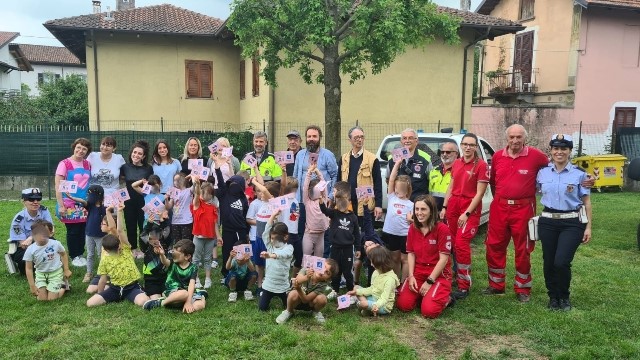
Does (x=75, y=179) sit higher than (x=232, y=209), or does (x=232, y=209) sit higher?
(x=75, y=179)

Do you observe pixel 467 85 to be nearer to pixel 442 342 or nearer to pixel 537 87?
pixel 537 87

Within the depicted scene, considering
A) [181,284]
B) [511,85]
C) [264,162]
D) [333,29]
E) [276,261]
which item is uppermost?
[333,29]

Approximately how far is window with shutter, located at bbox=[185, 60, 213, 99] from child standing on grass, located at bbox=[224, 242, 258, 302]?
14465 millimetres

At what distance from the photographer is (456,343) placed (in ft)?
14.3

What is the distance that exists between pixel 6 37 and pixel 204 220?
44.3 meters

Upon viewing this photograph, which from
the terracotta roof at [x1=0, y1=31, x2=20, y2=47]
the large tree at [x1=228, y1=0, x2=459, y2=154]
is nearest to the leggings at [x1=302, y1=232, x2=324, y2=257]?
the large tree at [x1=228, y1=0, x2=459, y2=154]

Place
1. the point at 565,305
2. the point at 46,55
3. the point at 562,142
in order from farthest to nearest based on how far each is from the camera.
→ the point at 46,55
the point at 565,305
the point at 562,142

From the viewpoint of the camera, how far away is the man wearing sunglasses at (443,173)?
5777 mm

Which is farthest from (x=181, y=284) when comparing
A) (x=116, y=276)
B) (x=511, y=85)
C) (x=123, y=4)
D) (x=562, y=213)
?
(x=123, y=4)

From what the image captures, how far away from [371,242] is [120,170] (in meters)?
3.43

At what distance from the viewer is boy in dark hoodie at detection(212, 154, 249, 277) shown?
5621mm

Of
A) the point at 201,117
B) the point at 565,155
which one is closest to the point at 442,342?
the point at 565,155

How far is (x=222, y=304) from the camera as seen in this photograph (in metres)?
5.18

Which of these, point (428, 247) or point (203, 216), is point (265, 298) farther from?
point (428, 247)
